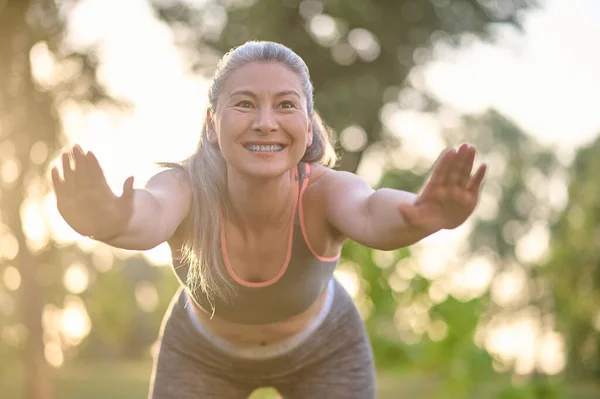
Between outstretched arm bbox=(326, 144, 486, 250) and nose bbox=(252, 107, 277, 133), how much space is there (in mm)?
372

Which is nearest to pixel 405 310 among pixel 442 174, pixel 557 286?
pixel 442 174

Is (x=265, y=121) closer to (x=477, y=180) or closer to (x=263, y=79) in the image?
(x=263, y=79)

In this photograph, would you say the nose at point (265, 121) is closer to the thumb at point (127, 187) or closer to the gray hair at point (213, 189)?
the gray hair at point (213, 189)

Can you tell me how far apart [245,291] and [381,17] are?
12875mm

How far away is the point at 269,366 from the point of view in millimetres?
3408

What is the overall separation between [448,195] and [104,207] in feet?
3.20

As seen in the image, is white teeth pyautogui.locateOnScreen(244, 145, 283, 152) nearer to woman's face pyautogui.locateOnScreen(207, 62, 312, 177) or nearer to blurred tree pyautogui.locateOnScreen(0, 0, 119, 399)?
woman's face pyautogui.locateOnScreen(207, 62, 312, 177)

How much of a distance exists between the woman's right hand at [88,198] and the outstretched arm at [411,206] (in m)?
0.77

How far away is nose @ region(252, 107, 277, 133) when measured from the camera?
2.70 m

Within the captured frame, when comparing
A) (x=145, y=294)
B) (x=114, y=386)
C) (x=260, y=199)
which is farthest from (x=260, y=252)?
(x=145, y=294)

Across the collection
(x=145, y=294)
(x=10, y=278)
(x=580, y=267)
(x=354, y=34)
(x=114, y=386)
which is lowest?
(x=114, y=386)

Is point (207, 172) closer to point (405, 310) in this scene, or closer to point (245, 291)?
point (245, 291)

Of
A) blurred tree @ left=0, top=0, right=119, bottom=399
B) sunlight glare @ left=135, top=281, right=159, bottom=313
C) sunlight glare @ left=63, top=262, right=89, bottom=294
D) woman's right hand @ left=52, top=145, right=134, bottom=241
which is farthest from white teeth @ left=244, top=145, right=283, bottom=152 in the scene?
sunlight glare @ left=135, top=281, right=159, bottom=313

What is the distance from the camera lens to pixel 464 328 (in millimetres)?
11227
